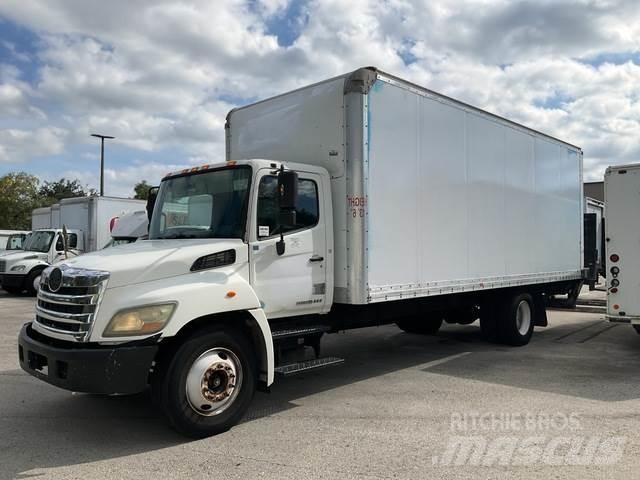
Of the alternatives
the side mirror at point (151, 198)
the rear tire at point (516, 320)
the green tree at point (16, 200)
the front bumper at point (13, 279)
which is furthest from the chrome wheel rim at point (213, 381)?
the green tree at point (16, 200)

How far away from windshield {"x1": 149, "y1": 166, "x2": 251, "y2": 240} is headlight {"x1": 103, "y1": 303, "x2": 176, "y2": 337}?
1.14 meters

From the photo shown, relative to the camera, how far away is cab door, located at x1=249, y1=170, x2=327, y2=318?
17.9 ft

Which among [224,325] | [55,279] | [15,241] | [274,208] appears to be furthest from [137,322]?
[15,241]

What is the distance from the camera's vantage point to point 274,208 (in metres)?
5.55

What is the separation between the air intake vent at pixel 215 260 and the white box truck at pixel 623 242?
255 inches

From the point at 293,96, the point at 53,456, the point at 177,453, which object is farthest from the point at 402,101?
the point at 53,456

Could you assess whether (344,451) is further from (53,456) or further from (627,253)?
(627,253)

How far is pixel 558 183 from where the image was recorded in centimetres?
1029

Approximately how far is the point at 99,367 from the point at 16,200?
4462 cm

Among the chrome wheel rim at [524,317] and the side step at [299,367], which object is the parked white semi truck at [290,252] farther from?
the chrome wheel rim at [524,317]

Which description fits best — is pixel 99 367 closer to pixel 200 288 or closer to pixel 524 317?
pixel 200 288

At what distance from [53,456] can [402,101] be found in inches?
203

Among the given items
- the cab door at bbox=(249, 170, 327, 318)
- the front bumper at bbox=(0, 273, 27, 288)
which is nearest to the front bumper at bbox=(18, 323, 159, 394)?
the cab door at bbox=(249, 170, 327, 318)

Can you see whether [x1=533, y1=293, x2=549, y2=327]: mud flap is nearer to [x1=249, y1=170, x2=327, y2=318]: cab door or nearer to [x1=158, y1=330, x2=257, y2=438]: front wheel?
[x1=249, y1=170, x2=327, y2=318]: cab door
